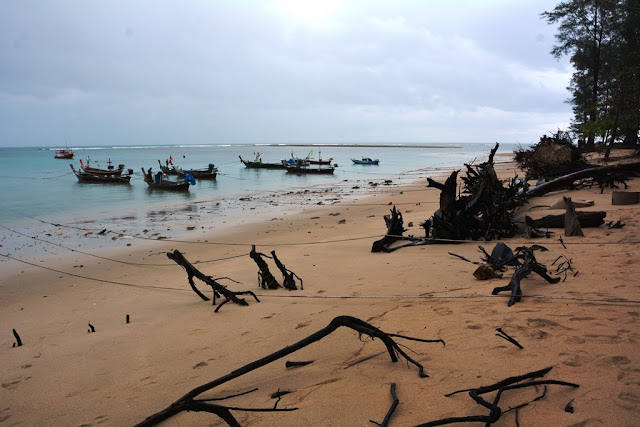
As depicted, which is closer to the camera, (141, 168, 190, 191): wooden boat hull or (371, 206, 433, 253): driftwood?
(371, 206, 433, 253): driftwood

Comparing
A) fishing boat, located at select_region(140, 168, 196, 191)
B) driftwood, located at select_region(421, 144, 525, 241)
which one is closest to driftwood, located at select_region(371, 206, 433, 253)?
driftwood, located at select_region(421, 144, 525, 241)

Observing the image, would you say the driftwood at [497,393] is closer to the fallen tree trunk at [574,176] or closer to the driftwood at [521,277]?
the driftwood at [521,277]

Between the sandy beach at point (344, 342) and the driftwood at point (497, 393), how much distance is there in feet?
0.20

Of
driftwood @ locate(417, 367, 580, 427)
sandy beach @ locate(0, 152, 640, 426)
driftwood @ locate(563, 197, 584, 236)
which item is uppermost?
driftwood @ locate(563, 197, 584, 236)

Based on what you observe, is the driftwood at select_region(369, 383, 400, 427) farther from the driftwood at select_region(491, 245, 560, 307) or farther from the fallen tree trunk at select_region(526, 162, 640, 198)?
the fallen tree trunk at select_region(526, 162, 640, 198)

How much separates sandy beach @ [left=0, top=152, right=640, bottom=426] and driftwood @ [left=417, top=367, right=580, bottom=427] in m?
0.06

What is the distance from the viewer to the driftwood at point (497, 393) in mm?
1897

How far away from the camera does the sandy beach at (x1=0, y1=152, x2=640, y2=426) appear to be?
2.33 m

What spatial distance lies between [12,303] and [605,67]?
117ft

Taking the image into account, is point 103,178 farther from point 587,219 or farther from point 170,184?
point 587,219

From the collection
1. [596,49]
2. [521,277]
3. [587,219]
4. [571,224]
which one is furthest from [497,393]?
[596,49]

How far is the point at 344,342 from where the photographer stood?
3248 millimetres

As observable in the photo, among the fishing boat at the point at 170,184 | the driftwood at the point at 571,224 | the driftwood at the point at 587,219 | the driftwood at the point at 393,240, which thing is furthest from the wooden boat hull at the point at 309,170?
the driftwood at the point at 571,224

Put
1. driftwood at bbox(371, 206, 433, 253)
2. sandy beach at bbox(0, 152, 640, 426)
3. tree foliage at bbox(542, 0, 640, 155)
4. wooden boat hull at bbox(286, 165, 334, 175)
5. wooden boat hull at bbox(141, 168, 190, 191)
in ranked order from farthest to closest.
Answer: wooden boat hull at bbox(286, 165, 334, 175)
wooden boat hull at bbox(141, 168, 190, 191)
tree foliage at bbox(542, 0, 640, 155)
driftwood at bbox(371, 206, 433, 253)
sandy beach at bbox(0, 152, 640, 426)
